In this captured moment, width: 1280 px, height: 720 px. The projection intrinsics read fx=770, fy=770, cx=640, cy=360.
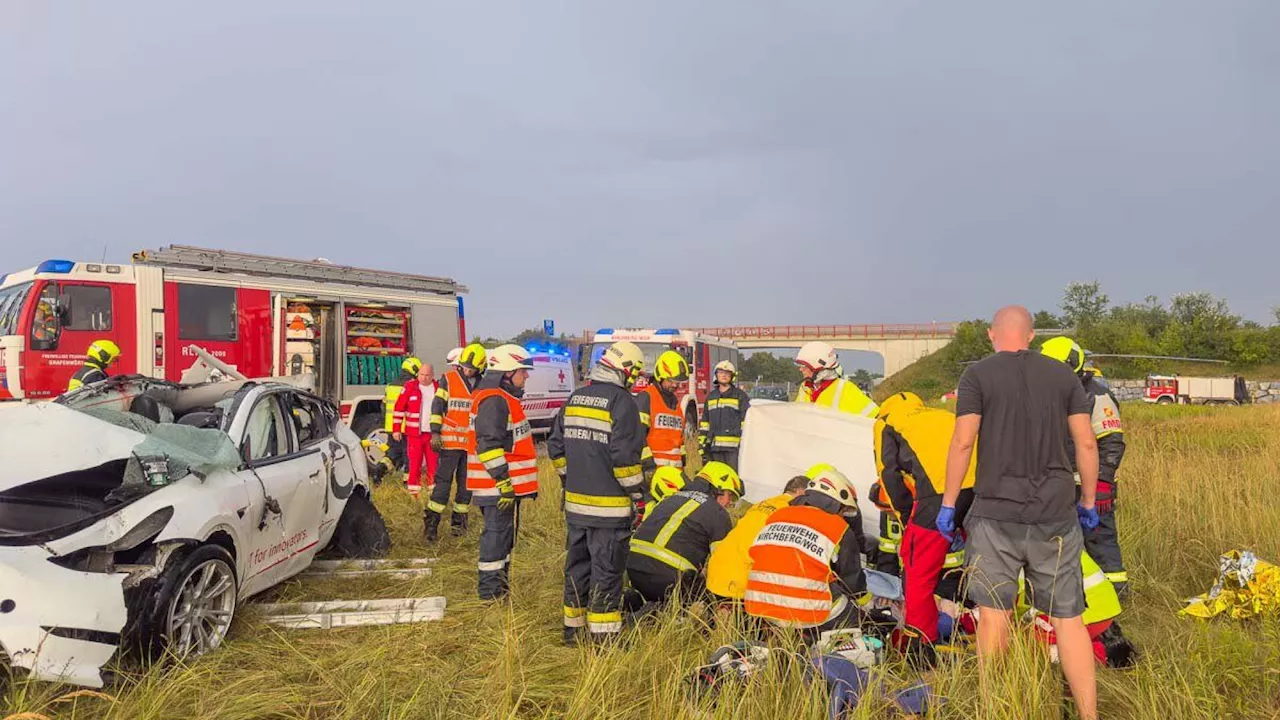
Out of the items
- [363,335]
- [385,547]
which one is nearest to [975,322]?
[363,335]

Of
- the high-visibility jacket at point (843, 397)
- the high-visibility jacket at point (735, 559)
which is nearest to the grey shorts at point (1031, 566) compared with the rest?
the high-visibility jacket at point (735, 559)

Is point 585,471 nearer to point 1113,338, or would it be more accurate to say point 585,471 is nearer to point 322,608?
point 322,608

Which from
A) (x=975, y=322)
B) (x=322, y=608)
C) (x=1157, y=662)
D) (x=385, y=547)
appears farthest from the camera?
(x=975, y=322)

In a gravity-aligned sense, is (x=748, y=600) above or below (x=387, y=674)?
above

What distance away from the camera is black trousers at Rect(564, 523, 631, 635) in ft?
13.3

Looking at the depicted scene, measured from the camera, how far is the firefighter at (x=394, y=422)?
9.12 m

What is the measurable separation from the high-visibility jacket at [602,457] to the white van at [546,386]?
8.64 metres

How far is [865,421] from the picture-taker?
23.2 feet

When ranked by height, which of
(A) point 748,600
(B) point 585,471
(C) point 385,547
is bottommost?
(C) point 385,547

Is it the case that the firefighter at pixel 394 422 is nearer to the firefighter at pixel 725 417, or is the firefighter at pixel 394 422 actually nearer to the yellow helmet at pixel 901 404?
the firefighter at pixel 725 417

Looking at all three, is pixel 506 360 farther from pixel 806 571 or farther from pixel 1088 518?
pixel 1088 518

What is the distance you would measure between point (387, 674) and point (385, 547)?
9.10ft

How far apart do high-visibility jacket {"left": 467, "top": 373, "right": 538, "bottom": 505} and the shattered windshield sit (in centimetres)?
702

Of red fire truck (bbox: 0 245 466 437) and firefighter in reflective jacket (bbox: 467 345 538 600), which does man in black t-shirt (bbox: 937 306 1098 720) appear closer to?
firefighter in reflective jacket (bbox: 467 345 538 600)
